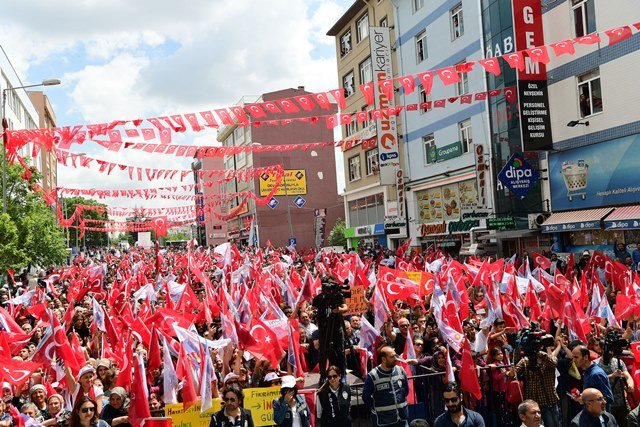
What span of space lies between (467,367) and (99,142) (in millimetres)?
11344

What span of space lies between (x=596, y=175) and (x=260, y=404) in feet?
55.1

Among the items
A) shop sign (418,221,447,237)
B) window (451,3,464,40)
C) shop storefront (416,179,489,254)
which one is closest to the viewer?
shop storefront (416,179,489,254)

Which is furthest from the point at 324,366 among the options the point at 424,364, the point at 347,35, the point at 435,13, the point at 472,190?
the point at 347,35

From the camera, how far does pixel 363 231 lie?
1609 inches

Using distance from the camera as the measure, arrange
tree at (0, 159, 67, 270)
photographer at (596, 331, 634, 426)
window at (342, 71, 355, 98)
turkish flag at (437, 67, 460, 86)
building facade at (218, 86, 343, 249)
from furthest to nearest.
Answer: building facade at (218, 86, 343, 249)
window at (342, 71, 355, 98)
tree at (0, 159, 67, 270)
turkish flag at (437, 67, 460, 86)
photographer at (596, 331, 634, 426)

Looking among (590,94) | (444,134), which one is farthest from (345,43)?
(590,94)

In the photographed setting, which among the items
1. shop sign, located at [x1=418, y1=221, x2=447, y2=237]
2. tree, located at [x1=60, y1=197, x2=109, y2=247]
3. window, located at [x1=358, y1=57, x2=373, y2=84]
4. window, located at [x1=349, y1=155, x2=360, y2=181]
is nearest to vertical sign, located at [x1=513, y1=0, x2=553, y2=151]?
shop sign, located at [x1=418, y1=221, x2=447, y2=237]

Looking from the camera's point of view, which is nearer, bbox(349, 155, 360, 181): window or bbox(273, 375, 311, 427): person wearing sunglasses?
bbox(273, 375, 311, 427): person wearing sunglasses

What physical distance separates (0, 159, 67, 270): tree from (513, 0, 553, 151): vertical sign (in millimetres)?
20659

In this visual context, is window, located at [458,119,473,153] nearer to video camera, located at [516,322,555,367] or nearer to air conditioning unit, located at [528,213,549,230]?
air conditioning unit, located at [528,213,549,230]

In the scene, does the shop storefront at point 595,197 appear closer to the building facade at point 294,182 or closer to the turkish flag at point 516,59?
the turkish flag at point 516,59

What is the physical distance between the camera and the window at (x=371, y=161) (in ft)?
125

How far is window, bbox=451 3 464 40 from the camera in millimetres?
28983

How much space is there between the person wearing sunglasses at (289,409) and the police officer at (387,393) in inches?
28.0
